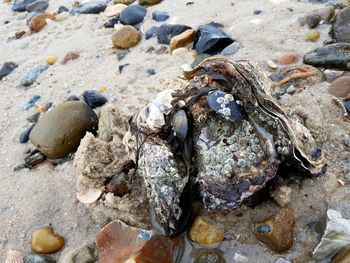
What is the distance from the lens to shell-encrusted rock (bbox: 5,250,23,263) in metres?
2.66

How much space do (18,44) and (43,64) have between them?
81 cm

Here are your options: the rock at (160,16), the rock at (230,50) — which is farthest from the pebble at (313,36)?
the rock at (160,16)

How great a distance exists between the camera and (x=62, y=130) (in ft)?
10.9

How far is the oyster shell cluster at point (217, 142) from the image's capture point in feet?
7.71

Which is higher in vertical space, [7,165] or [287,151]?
[287,151]

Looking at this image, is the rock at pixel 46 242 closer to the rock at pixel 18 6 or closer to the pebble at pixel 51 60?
the pebble at pixel 51 60

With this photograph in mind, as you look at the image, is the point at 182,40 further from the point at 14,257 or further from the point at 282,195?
the point at 14,257

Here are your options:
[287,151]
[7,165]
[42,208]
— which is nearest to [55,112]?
[7,165]

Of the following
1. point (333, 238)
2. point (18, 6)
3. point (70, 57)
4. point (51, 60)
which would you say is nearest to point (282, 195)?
point (333, 238)

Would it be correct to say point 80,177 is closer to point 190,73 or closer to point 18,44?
point 190,73

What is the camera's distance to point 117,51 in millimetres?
4473

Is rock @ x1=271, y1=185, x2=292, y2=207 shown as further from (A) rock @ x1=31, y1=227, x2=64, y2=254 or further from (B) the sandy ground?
(A) rock @ x1=31, y1=227, x2=64, y2=254

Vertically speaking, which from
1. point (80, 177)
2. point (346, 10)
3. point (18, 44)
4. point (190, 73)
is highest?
point (190, 73)

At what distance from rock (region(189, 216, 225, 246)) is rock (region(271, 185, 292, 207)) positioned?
355mm
